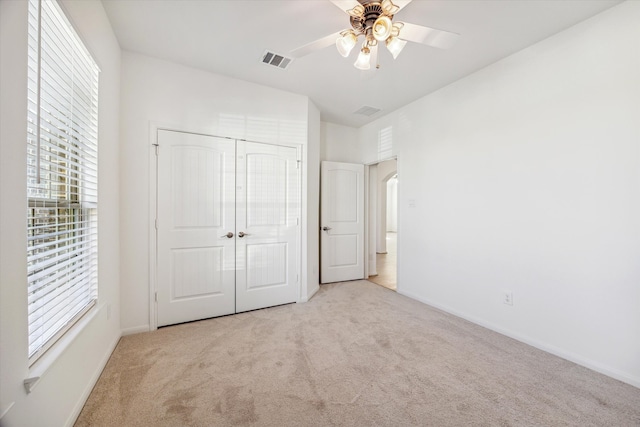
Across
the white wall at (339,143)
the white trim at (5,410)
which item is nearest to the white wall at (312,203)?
the white wall at (339,143)

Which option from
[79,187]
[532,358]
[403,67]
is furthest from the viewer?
[403,67]

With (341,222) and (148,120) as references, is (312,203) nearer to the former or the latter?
(341,222)

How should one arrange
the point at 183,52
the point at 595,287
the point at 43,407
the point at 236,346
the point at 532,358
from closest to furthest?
the point at 43,407 → the point at 595,287 → the point at 532,358 → the point at 236,346 → the point at 183,52

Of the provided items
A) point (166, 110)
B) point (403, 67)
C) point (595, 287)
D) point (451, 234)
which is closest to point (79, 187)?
point (166, 110)

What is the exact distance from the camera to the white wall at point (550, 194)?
6.21ft

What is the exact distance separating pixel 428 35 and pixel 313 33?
3.47ft

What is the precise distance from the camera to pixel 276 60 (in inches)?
104

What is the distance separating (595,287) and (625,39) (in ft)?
6.16

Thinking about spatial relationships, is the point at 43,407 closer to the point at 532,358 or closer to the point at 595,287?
the point at 532,358

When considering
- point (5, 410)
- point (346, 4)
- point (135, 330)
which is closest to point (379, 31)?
point (346, 4)

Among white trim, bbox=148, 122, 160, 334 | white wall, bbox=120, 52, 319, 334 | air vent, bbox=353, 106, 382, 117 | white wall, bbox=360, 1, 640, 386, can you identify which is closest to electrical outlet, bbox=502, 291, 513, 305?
white wall, bbox=360, 1, 640, 386

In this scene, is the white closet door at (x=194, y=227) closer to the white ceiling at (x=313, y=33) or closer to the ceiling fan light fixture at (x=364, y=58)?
the white ceiling at (x=313, y=33)

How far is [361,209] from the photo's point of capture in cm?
458

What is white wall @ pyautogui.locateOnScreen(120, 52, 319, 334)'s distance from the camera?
8.24ft
